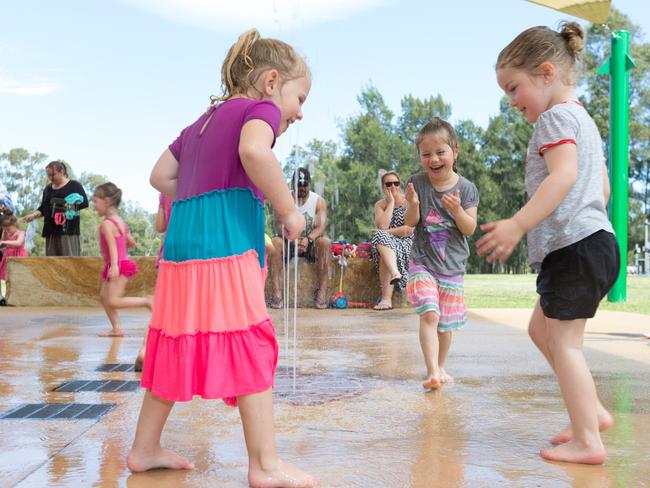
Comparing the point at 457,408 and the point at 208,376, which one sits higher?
the point at 208,376

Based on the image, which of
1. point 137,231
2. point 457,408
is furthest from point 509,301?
point 137,231

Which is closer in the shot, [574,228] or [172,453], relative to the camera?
[172,453]

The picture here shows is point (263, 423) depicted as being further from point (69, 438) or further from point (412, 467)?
point (69, 438)

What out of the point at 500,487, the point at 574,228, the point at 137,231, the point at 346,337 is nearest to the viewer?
the point at 500,487

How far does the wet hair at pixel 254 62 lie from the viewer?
→ 7.61ft

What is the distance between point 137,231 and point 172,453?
6396 centimetres

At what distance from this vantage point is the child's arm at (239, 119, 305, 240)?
213cm

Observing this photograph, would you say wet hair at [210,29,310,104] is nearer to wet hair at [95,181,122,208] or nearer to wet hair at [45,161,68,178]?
wet hair at [95,181,122,208]

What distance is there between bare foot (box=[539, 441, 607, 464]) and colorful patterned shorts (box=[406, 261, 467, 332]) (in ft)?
4.96

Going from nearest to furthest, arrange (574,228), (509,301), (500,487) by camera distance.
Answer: (500,487), (574,228), (509,301)

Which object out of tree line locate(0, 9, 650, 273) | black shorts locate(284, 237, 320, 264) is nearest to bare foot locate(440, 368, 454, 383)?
black shorts locate(284, 237, 320, 264)

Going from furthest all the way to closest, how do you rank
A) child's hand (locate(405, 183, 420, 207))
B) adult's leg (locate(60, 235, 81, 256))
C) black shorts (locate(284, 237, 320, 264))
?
1. adult's leg (locate(60, 235, 81, 256))
2. black shorts (locate(284, 237, 320, 264))
3. child's hand (locate(405, 183, 420, 207))

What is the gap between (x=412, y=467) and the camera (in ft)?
7.46

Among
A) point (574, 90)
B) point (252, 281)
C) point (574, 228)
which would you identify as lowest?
point (252, 281)
